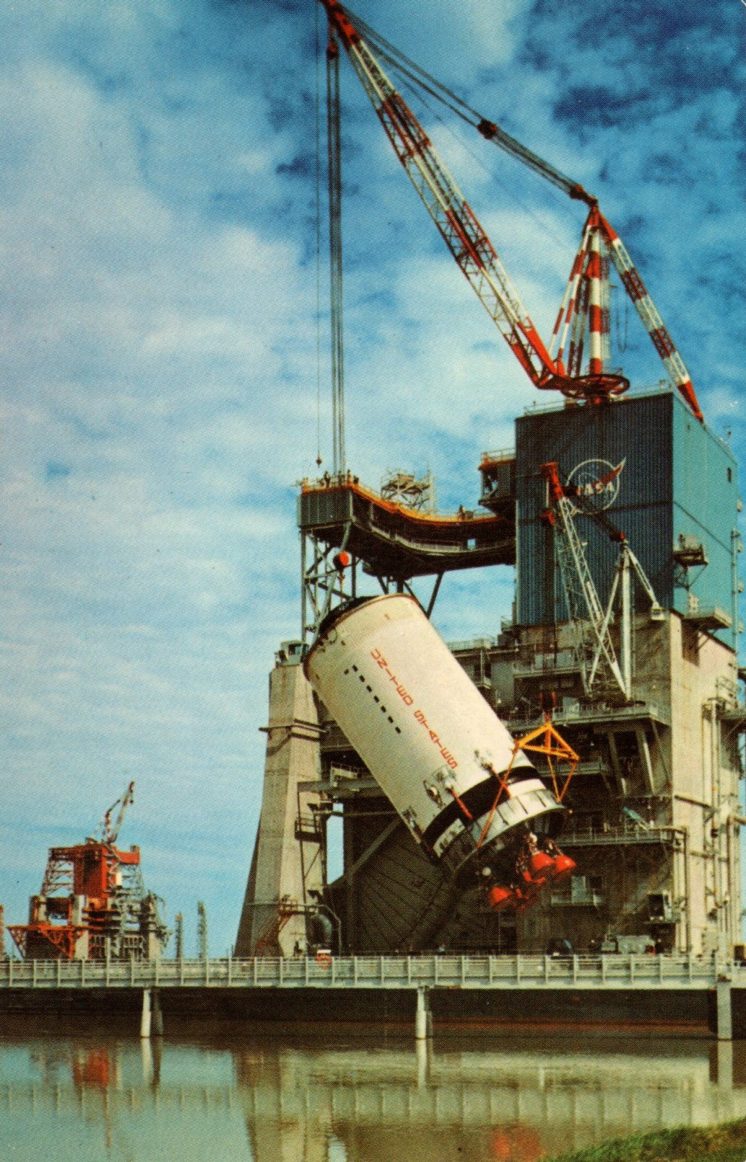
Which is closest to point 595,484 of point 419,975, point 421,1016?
point 419,975

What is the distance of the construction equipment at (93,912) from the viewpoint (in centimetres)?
8825

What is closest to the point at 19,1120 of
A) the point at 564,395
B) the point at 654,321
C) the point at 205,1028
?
the point at 205,1028

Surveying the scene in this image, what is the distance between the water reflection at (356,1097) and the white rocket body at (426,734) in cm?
839

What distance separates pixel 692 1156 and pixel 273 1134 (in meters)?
12.3

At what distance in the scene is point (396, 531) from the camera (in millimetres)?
87812

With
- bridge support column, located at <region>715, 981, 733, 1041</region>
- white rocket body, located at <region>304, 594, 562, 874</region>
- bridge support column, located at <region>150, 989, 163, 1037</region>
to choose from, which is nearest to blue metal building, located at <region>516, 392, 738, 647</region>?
white rocket body, located at <region>304, 594, 562, 874</region>

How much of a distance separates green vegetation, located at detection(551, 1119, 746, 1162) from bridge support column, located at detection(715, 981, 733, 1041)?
25.0m

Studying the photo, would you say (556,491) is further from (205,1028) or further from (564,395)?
(205,1028)

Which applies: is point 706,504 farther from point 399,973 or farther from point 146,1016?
point 146,1016

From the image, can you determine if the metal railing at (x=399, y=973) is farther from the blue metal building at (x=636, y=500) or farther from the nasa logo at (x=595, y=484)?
the nasa logo at (x=595, y=484)

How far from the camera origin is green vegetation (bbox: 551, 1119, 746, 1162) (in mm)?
32438

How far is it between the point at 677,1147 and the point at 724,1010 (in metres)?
27.5

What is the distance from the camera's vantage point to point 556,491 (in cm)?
7894

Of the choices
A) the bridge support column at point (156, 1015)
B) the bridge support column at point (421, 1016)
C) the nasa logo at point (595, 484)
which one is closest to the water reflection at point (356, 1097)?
the bridge support column at point (421, 1016)
